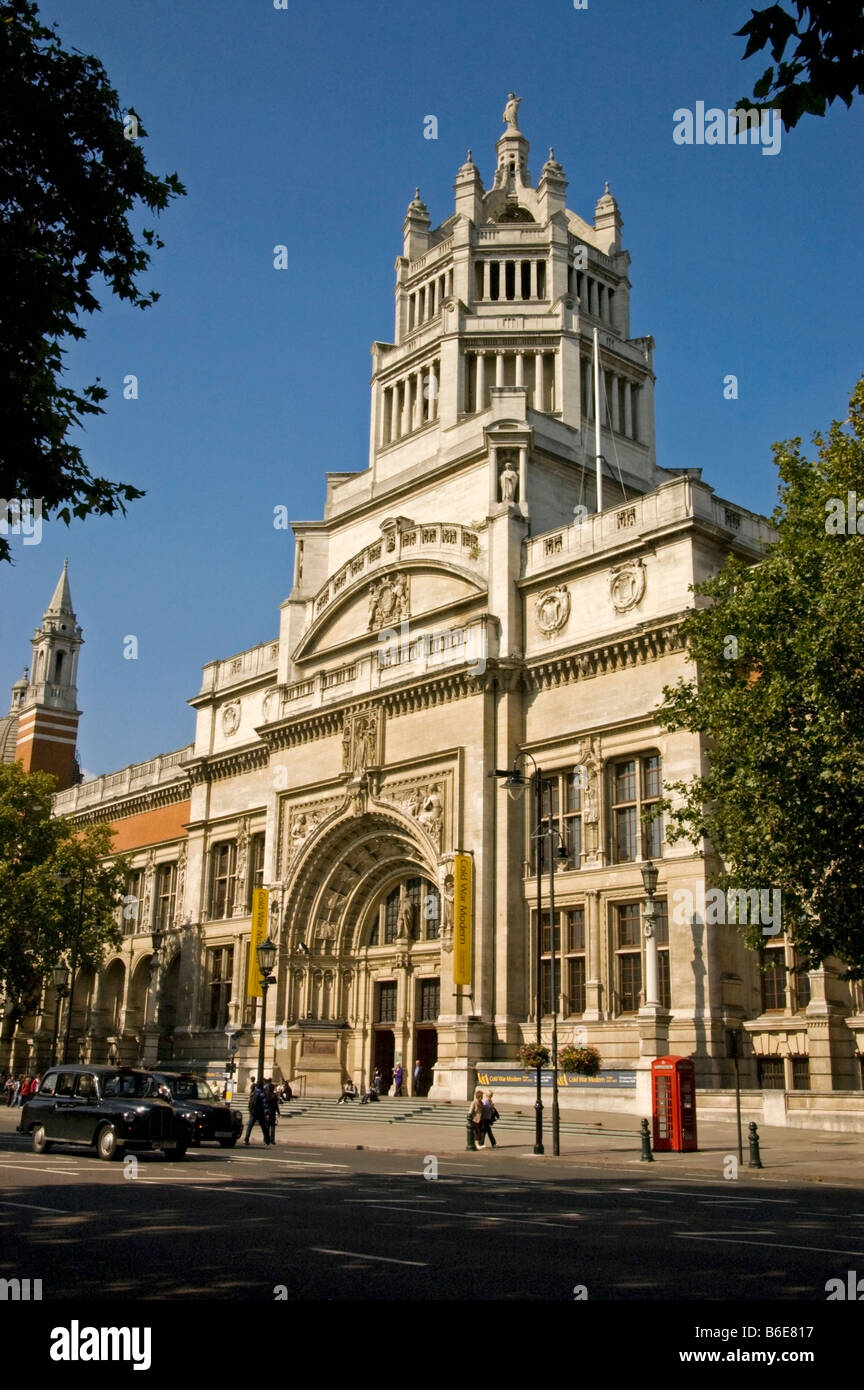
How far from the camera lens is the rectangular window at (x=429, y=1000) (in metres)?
45.7

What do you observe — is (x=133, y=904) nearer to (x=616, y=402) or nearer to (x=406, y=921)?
(x=406, y=921)

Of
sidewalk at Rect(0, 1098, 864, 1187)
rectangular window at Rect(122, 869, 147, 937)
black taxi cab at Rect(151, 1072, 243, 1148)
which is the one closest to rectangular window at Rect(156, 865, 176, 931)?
rectangular window at Rect(122, 869, 147, 937)

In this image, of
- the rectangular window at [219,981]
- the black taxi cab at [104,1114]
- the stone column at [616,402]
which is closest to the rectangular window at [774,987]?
the black taxi cab at [104,1114]

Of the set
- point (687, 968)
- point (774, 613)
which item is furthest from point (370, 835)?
point (774, 613)

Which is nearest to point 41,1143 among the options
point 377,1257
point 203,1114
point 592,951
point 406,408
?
point 203,1114

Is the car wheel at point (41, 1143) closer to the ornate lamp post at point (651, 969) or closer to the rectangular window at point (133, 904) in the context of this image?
the ornate lamp post at point (651, 969)

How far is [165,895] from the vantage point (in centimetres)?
6388

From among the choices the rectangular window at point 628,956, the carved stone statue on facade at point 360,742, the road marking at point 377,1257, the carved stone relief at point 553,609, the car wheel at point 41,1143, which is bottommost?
the car wheel at point 41,1143

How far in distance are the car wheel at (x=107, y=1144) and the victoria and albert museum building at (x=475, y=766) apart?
11.3 meters

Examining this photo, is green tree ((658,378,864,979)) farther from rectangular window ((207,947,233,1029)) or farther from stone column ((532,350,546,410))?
rectangular window ((207,947,233,1029))

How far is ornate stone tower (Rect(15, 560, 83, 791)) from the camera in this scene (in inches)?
3482

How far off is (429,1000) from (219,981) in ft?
45.9

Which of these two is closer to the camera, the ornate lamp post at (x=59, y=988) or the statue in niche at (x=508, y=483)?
the statue in niche at (x=508, y=483)
